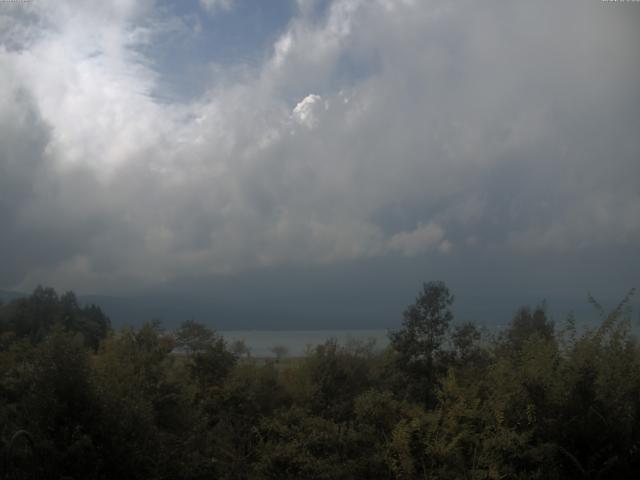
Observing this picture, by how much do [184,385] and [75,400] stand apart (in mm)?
4337

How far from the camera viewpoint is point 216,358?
2047 centimetres

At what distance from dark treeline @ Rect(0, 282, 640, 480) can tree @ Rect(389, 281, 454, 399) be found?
7.46ft

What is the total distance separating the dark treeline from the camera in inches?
373

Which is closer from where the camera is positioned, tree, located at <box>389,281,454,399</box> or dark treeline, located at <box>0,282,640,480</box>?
dark treeline, located at <box>0,282,640,480</box>

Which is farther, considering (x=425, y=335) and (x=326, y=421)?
(x=425, y=335)

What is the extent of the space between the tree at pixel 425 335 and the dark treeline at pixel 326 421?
2.27 metres

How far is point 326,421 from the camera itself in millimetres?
12711

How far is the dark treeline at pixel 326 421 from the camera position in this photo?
9.48 metres

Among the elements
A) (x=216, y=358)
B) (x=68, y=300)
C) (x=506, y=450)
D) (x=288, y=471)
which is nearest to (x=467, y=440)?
(x=506, y=450)

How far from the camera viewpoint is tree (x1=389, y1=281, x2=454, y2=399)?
18891mm

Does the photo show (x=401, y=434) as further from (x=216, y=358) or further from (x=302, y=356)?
(x=216, y=358)

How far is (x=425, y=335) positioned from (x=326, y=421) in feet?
23.4

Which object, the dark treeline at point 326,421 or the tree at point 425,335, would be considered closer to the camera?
the dark treeline at point 326,421

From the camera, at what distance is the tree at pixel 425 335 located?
62.0 ft
